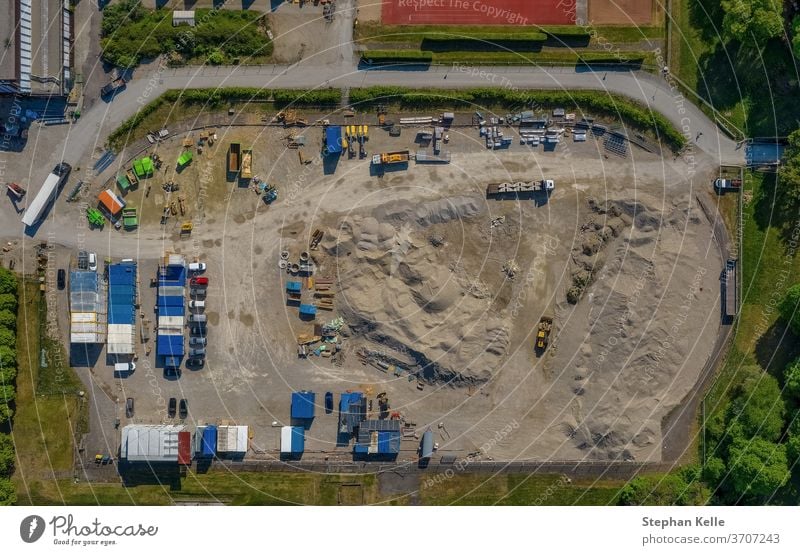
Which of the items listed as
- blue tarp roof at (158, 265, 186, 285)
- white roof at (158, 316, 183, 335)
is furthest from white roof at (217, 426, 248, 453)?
blue tarp roof at (158, 265, 186, 285)

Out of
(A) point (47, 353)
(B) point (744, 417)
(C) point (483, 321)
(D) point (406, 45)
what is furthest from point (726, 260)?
(A) point (47, 353)

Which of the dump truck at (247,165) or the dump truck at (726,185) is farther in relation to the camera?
the dump truck at (726,185)

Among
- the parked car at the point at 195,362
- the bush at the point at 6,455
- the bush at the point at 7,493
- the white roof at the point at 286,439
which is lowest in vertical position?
the bush at the point at 7,493

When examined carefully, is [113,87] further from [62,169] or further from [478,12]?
[478,12]

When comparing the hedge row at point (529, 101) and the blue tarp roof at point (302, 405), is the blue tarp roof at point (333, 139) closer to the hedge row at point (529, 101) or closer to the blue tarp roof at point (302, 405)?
the hedge row at point (529, 101)

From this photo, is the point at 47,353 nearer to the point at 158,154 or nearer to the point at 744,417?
the point at 158,154

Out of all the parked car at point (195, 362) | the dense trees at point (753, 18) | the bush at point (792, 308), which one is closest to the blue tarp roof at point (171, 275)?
the parked car at point (195, 362)
